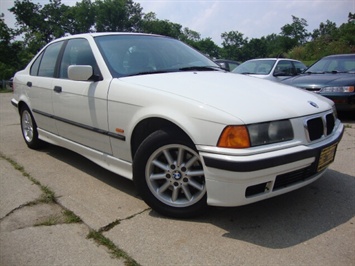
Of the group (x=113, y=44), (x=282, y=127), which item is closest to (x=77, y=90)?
(x=113, y=44)

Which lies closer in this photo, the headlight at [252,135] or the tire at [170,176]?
the headlight at [252,135]

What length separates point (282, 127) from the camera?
8.04 feet

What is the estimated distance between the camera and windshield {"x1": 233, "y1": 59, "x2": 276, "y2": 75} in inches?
349

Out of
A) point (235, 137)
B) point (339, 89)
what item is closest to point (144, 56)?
point (235, 137)

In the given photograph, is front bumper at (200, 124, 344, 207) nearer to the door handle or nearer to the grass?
the grass

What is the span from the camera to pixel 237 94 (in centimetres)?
263

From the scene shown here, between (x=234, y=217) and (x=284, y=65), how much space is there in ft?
24.0

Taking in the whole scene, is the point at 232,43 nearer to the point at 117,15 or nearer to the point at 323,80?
the point at 117,15

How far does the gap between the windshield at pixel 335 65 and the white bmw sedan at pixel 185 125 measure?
475 centimetres

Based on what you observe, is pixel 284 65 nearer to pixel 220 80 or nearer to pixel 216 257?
pixel 220 80

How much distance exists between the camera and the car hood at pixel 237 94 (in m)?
2.42

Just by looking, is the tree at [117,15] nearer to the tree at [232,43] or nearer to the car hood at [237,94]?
the tree at [232,43]

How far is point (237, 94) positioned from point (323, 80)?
15.9ft

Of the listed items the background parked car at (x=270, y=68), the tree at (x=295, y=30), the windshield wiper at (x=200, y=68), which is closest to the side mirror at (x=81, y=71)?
the windshield wiper at (x=200, y=68)
